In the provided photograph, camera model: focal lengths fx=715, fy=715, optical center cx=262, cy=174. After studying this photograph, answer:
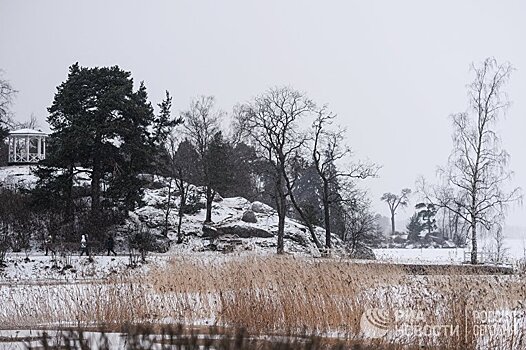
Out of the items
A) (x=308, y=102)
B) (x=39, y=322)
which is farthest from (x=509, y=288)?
(x=308, y=102)

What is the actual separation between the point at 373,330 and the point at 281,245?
26598mm

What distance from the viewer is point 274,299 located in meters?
11.9

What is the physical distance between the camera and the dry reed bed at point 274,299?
1039 cm

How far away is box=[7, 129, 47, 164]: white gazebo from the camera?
1710 inches

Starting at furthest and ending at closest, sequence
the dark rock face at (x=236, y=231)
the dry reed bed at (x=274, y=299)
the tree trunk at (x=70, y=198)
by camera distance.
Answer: the dark rock face at (x=236, y=231), the tree trunk at (x=70, y=198), the dry reed bed at (x=274, y=299)

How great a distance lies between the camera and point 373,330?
35.0ft

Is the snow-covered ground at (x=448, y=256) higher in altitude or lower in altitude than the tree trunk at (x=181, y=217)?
lower

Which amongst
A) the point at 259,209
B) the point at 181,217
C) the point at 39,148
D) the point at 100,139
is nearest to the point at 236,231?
the point at 181,217

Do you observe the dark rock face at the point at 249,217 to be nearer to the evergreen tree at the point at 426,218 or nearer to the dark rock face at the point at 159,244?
the dark rock face at the point at 159,244

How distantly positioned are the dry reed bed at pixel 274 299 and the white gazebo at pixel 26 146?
30667 mm

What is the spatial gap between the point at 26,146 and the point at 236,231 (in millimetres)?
15008

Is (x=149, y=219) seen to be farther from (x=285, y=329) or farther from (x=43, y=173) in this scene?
(x=285, y=329)

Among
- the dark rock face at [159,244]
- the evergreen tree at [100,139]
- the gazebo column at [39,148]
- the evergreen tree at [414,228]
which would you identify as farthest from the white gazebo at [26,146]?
the evergreen tree at [414,228]

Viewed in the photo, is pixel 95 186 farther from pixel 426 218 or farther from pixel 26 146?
pixel 426 218
